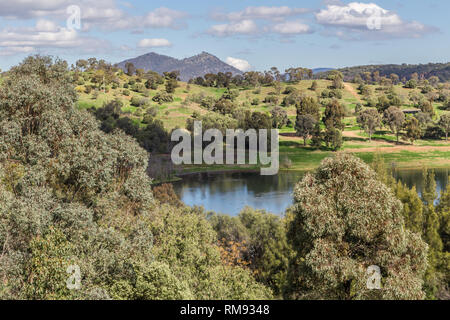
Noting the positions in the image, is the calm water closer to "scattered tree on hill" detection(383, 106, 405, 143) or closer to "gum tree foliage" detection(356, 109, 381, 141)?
"gum tree foliage" detection(356, 109, 381, 141)

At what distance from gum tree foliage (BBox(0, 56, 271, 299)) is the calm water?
1121 inches

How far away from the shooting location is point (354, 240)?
16.5 meters

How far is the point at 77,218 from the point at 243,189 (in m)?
47.4

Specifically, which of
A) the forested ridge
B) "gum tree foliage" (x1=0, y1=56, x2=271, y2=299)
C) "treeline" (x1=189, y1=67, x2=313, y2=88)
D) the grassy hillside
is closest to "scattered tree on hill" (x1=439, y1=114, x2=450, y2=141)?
the grassy hillside

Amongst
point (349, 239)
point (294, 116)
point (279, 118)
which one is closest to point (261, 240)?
point (349, 239)

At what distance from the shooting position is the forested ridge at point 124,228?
46.1 feet

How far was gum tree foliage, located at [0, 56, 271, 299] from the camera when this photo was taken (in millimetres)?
13656

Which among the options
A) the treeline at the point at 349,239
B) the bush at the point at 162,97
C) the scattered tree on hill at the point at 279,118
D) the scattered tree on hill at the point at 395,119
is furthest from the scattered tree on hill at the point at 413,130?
the treeline at the point at 349,239

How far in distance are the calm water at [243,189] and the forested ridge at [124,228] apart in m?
29.0

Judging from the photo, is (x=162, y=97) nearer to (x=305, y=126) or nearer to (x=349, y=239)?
(x=305, y=126)

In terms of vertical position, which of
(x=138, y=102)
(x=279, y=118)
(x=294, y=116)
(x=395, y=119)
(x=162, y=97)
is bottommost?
(x=395, y=119)

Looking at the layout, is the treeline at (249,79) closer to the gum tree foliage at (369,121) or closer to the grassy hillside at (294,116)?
the grassy hillside at (294,116)

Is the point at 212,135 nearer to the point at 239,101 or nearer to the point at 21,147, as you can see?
the point at 239,101

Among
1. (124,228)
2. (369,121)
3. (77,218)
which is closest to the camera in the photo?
(77,218)
